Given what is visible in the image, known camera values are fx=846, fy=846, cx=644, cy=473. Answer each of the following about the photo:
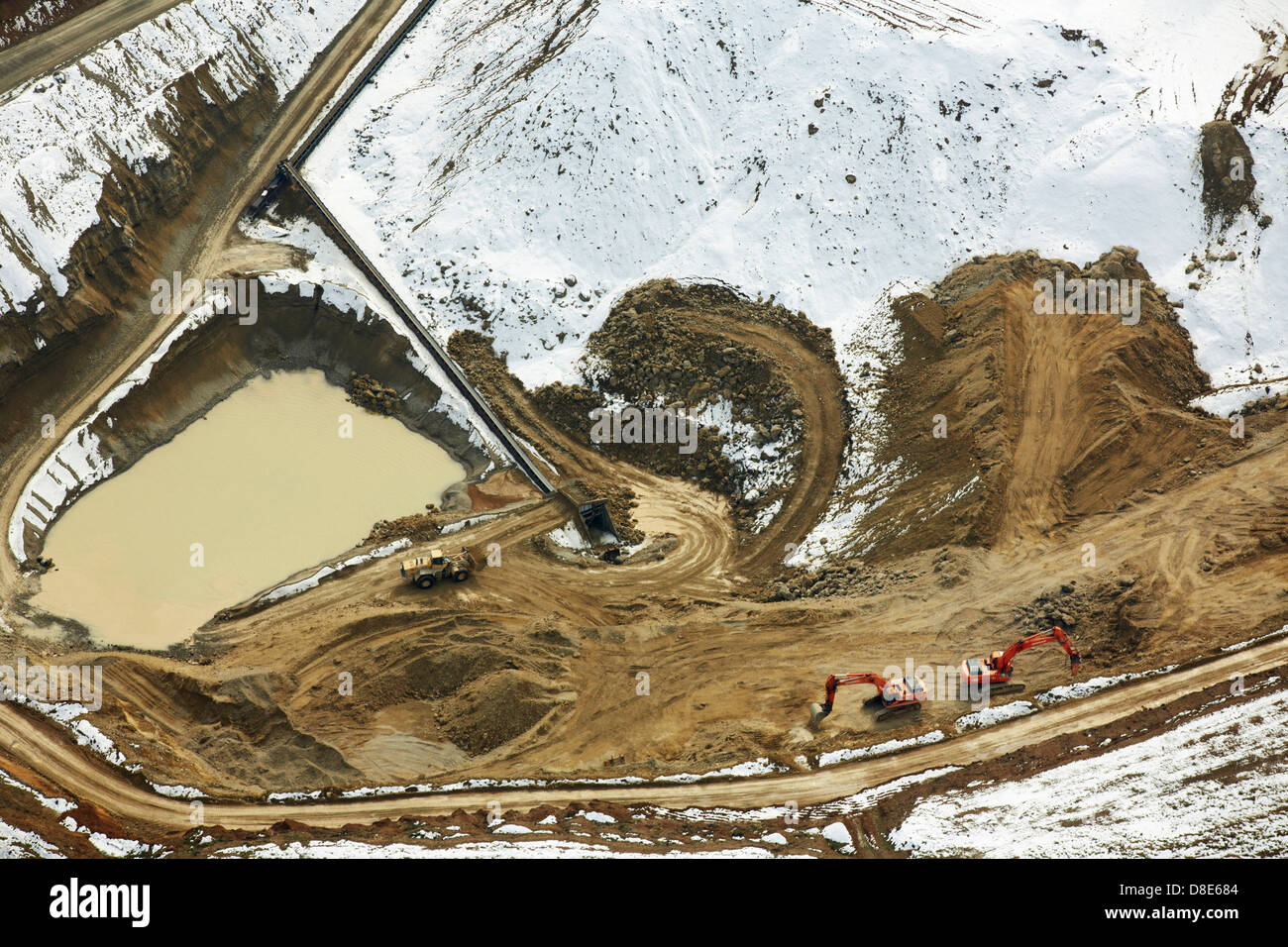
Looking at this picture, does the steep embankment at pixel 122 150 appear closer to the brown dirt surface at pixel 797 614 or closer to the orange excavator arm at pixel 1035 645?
the brown dirt surface at pixel 797 614

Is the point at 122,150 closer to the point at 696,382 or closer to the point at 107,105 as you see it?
the point at 107,105

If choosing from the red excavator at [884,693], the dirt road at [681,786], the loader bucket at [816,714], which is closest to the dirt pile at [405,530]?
the dirt road at [681,786]

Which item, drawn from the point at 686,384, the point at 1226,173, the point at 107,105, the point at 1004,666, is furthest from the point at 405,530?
the point at 1226,173

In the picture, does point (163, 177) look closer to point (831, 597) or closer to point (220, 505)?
point (220, 505)

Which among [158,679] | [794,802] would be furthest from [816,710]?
[158,679]

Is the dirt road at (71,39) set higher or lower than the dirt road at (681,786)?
higher

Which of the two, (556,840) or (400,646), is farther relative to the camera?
(400,646)
